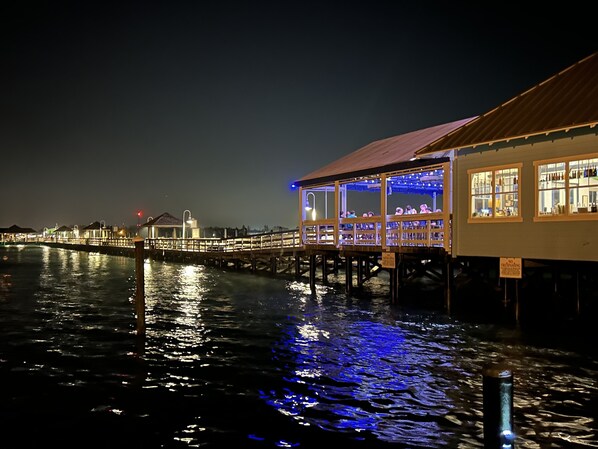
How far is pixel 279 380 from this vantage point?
37.8ft

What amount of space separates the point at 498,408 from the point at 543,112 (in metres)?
12.0

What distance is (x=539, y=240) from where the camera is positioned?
1538cm

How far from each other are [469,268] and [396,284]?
3.34 meters

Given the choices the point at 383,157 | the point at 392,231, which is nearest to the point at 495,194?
the point at 392,231

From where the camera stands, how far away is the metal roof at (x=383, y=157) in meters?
20.7

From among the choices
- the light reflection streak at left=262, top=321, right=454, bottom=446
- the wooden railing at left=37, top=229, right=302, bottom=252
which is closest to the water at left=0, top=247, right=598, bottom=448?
the light reflection streak at left=262, top=321, right=454, bottom=446

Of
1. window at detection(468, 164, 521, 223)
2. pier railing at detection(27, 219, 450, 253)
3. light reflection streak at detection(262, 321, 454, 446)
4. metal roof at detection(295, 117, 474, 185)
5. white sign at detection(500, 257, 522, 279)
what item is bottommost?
light reflection streak at detection(262, 321, 454, 446)

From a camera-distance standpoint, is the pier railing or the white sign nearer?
the white sign

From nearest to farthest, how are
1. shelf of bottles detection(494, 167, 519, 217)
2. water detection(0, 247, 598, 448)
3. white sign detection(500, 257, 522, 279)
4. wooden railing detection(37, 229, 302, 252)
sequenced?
water detection(0, 247, 598, 448), white sign detection(500, 257, 522, 279), shelf of bottles detection(494, 167, 519, 217), wooden railing detection(37, 229, 302, 252)

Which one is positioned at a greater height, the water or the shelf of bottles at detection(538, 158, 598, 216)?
the shelf of bottles at detection(538, 158, 598, 216)

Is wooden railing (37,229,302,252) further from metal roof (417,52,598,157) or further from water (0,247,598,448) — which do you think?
metal roof (417,52,598,157)

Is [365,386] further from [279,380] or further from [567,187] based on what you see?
[567,187]

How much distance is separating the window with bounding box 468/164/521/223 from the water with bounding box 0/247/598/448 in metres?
3.41

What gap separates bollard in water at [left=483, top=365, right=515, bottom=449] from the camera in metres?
5.36
